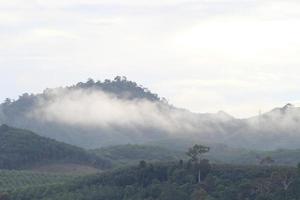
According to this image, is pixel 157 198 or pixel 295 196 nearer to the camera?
pixel 295 196

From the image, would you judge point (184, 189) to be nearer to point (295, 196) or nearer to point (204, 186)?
point (204, 186)

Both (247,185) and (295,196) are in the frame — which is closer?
(295,196)

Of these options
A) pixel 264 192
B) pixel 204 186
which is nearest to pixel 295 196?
pixel 264 192

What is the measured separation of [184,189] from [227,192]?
13.6m

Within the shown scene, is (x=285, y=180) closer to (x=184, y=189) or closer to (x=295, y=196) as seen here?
(x=295, y=196)

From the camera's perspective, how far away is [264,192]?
608 ft

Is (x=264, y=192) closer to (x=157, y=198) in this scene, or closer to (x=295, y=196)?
(x=295, y=196)

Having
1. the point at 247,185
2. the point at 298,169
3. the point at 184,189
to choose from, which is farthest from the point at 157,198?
the point at 298,169

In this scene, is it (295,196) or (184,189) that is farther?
(184,189)

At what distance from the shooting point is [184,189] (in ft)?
656

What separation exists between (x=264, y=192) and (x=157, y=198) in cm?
2834

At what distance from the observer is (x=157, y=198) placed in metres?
198

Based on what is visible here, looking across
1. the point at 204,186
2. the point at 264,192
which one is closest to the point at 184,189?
the point at 204,186

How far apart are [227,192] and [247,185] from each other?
5.81m
